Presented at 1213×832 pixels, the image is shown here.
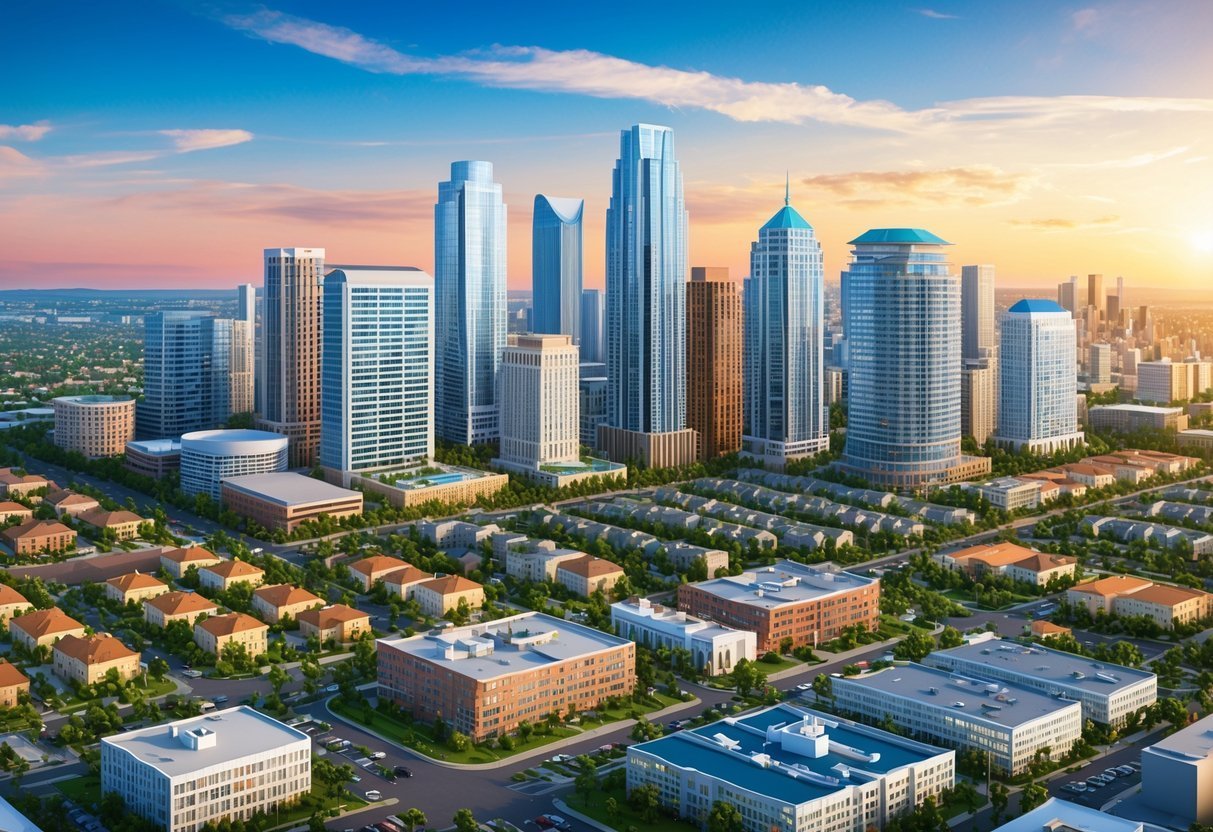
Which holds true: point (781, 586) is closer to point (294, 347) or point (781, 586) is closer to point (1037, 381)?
point (294, 347)

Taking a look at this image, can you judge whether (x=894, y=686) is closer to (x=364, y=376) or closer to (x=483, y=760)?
(x=483, y=760)

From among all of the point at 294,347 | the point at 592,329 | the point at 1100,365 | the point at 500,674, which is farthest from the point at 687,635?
the point at 1100,365

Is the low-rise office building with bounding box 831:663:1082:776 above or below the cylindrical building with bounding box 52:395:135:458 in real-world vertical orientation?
below

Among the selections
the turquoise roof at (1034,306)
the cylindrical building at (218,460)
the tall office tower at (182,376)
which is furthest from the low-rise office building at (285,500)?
the turquoise roof at (1034,306)

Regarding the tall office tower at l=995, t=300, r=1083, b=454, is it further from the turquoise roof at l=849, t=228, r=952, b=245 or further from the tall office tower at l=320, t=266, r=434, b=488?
the tall office tower at l=320, t=266, r=434, b=488

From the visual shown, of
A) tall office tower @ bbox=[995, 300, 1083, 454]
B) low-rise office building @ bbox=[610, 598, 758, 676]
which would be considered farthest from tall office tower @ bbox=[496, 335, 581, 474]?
tall office tower @ bbox=[995, 300, 1083, 454]

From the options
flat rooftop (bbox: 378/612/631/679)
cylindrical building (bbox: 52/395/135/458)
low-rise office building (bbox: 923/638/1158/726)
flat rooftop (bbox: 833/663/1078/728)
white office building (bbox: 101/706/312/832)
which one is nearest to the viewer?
white office building (bbox: 101/706/312/832)
